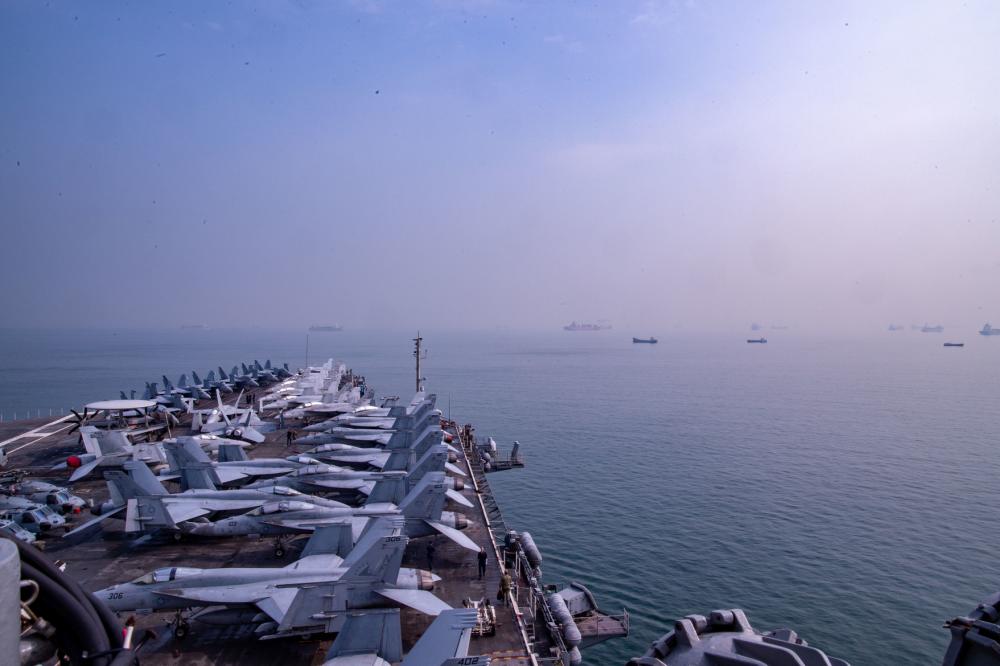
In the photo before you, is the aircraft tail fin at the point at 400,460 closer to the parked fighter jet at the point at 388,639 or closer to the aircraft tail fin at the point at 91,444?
the parked fighter jet at the point at 388,639

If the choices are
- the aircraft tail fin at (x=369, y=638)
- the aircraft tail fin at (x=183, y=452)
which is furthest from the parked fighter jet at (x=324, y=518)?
the aircraft tail fin at (x=369, y=638)

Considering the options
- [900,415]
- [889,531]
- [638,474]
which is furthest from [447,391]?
[889,531]

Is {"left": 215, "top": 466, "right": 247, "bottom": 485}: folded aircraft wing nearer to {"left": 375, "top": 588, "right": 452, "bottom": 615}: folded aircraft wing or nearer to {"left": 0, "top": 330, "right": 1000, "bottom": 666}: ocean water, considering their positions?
{"left": 0, "top": 330, "right": 1000, "bottom": 666}: ocean water

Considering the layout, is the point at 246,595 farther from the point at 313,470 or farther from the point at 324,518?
the point at 313,470

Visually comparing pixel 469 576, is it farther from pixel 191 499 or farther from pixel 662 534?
pixel 662 534

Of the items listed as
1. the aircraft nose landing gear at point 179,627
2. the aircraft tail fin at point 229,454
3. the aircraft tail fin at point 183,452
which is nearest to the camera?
the aircraft nose landing gear at point 179,627

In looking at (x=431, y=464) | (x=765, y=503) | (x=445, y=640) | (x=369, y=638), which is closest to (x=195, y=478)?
(x=431, y=464)
